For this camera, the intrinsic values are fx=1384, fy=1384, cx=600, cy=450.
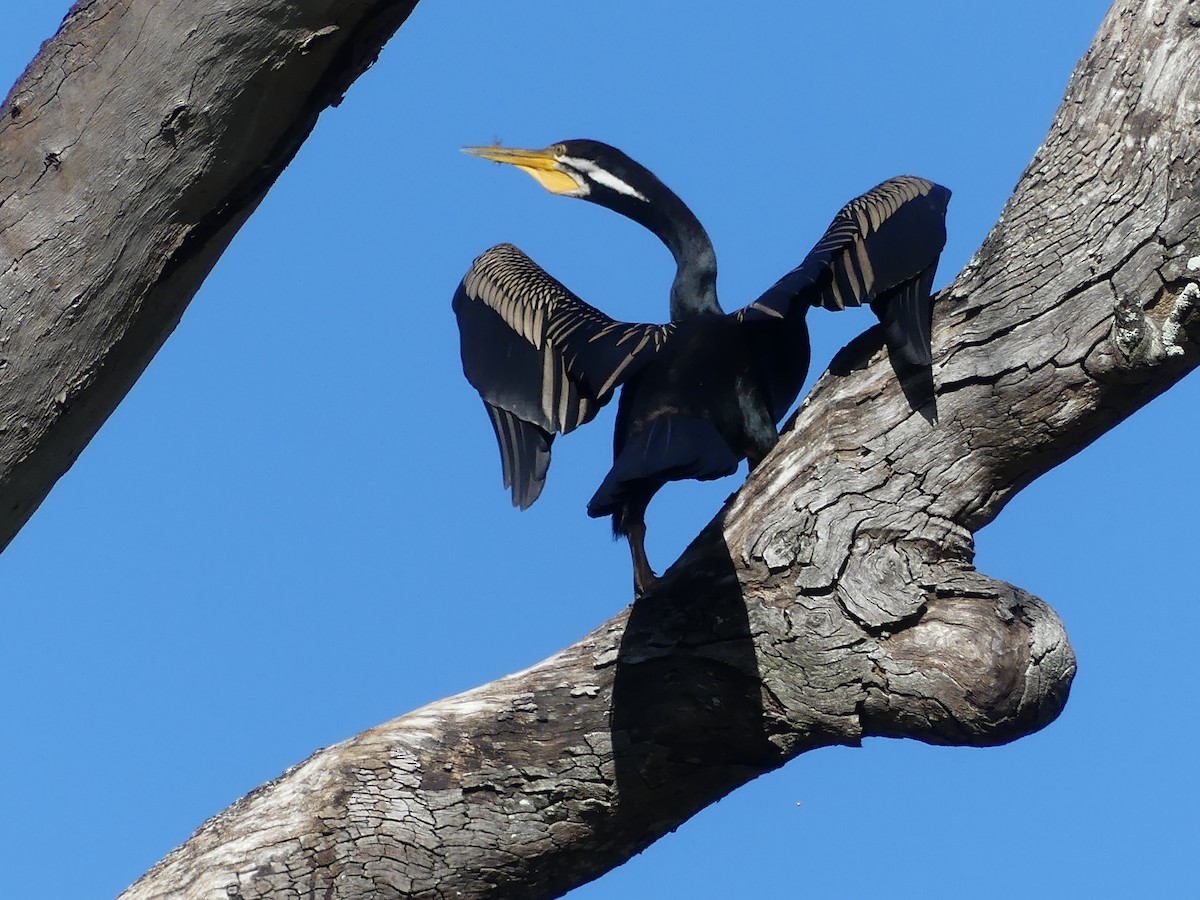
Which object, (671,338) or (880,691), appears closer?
(880,691)

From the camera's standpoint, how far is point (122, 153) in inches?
85.2

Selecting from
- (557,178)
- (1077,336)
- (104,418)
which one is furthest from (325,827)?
(557,178)

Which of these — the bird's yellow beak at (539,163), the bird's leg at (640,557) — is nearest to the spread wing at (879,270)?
the bird's leg at (640,557)

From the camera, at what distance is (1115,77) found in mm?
2836

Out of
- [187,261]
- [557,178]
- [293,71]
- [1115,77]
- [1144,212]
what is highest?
[557,178]

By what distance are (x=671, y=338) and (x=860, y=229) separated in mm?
577

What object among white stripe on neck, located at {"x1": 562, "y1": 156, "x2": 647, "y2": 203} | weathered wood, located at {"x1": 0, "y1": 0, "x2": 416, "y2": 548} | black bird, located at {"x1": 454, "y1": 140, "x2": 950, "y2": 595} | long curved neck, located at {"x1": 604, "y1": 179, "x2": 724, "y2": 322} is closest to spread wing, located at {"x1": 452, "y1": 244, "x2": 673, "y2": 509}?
black bird, located at {"x1": 454, "y1": 140, "x2": 950, "y2": 595}

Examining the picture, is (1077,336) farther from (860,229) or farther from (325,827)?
(325,827)

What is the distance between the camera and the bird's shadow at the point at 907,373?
2.92 m

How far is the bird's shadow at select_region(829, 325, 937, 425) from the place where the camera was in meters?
2.92

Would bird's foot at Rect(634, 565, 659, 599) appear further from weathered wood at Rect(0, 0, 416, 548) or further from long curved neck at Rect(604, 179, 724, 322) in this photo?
weathered wood at Rect(0, 0, 416, 548)

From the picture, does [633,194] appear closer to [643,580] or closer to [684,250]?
[684,250]

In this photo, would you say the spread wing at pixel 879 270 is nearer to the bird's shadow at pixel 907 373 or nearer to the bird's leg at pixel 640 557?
the bird's shadow at pixel 907 373

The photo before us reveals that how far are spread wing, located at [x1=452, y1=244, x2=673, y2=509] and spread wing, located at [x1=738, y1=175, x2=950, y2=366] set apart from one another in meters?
0.36
